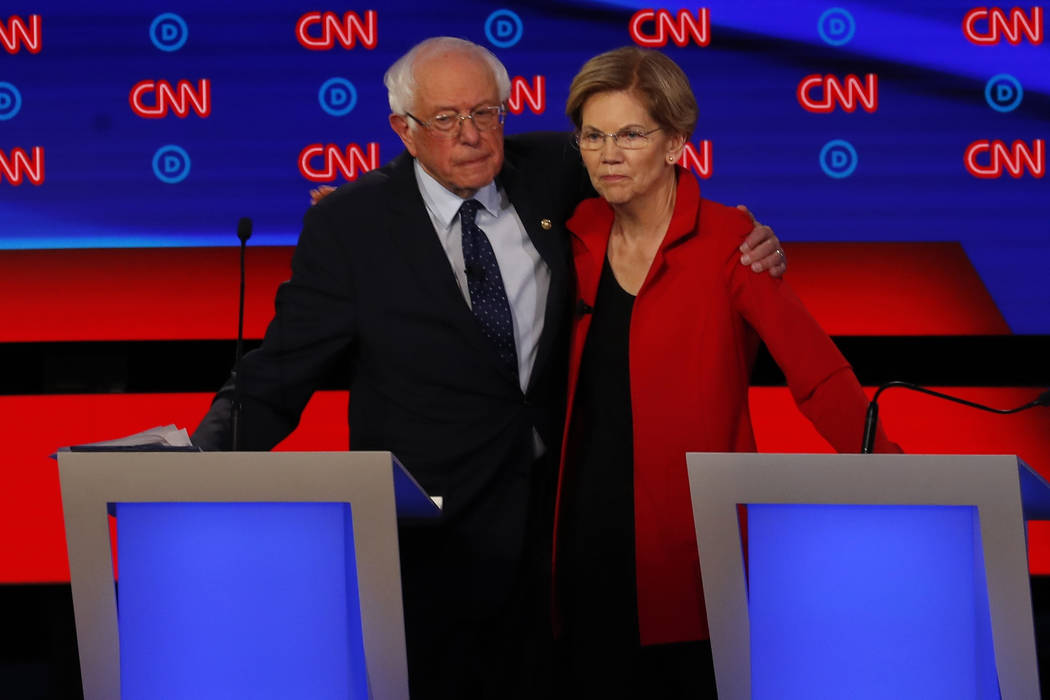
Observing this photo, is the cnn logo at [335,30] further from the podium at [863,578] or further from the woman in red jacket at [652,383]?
the podium at [863,578]

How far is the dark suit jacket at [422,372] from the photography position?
215 cm

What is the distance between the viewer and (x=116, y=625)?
5.11ft

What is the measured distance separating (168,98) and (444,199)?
4.86ft

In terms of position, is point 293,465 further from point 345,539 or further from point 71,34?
point 71,34

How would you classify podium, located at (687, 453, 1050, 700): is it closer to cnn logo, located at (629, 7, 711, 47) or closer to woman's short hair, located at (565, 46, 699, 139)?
woman's short hair, located at (565, 46, 699, 139)

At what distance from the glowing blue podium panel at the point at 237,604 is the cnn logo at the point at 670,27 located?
2116mm

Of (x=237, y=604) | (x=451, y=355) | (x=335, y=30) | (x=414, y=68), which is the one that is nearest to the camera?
(x=237, y=604)

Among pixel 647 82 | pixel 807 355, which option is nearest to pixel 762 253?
pixel 807 355

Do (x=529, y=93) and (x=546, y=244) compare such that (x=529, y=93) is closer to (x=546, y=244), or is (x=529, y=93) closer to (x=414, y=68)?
(x=414, y=68)

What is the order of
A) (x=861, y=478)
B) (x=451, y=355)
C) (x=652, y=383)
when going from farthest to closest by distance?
(x=451, y=355), (x=652, y=383), (x=861, y=478)

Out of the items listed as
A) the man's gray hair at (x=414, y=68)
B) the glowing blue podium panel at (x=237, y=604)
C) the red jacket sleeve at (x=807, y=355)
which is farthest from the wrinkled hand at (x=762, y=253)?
the glowing blue podium panel at (x=237, y=604)

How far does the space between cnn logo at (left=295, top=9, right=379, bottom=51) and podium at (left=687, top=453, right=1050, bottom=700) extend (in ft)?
7.24

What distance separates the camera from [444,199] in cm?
225

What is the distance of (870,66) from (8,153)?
2.33m
